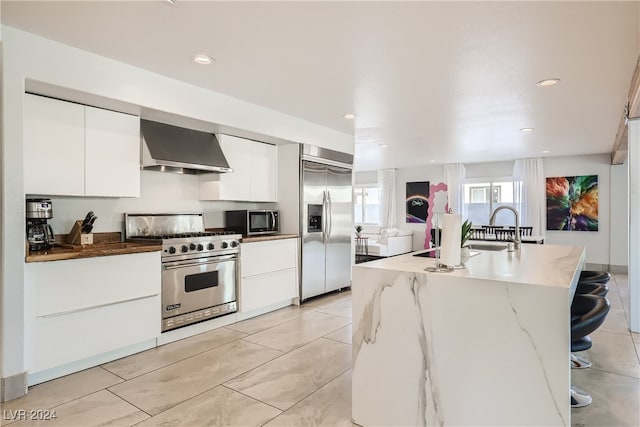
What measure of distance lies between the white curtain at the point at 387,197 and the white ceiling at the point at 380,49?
226 inches

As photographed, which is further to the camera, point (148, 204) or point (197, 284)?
point (148, 204)

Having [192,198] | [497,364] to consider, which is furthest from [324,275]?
[497,364]

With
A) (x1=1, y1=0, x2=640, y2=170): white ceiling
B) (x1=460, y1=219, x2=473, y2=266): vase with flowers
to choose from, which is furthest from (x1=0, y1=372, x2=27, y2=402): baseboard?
(x1=460, y1=219, x2=473, y2=266): vase with flowers

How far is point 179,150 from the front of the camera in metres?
3.66

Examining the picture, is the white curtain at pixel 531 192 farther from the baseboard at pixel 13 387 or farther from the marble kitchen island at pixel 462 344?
A: the baseboard at pixel 13 387

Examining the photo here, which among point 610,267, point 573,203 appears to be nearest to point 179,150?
point 573,203

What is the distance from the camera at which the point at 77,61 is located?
275 centimetres

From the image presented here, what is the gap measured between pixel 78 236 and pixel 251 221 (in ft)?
6.08

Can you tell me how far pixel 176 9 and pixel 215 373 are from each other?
97.7 inches

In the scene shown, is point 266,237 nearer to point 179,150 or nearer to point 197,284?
point 197,284

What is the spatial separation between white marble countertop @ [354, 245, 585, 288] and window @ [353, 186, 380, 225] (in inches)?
317

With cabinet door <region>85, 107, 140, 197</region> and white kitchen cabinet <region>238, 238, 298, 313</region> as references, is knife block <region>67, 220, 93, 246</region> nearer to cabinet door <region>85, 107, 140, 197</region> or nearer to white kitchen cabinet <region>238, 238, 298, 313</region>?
cabinet door <region>85, 107, 140, 197</region>

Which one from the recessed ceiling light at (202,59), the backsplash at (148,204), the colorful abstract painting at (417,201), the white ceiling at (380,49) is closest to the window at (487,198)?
the colorful abstract painting at (417,201)

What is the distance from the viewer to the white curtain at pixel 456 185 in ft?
30.6
